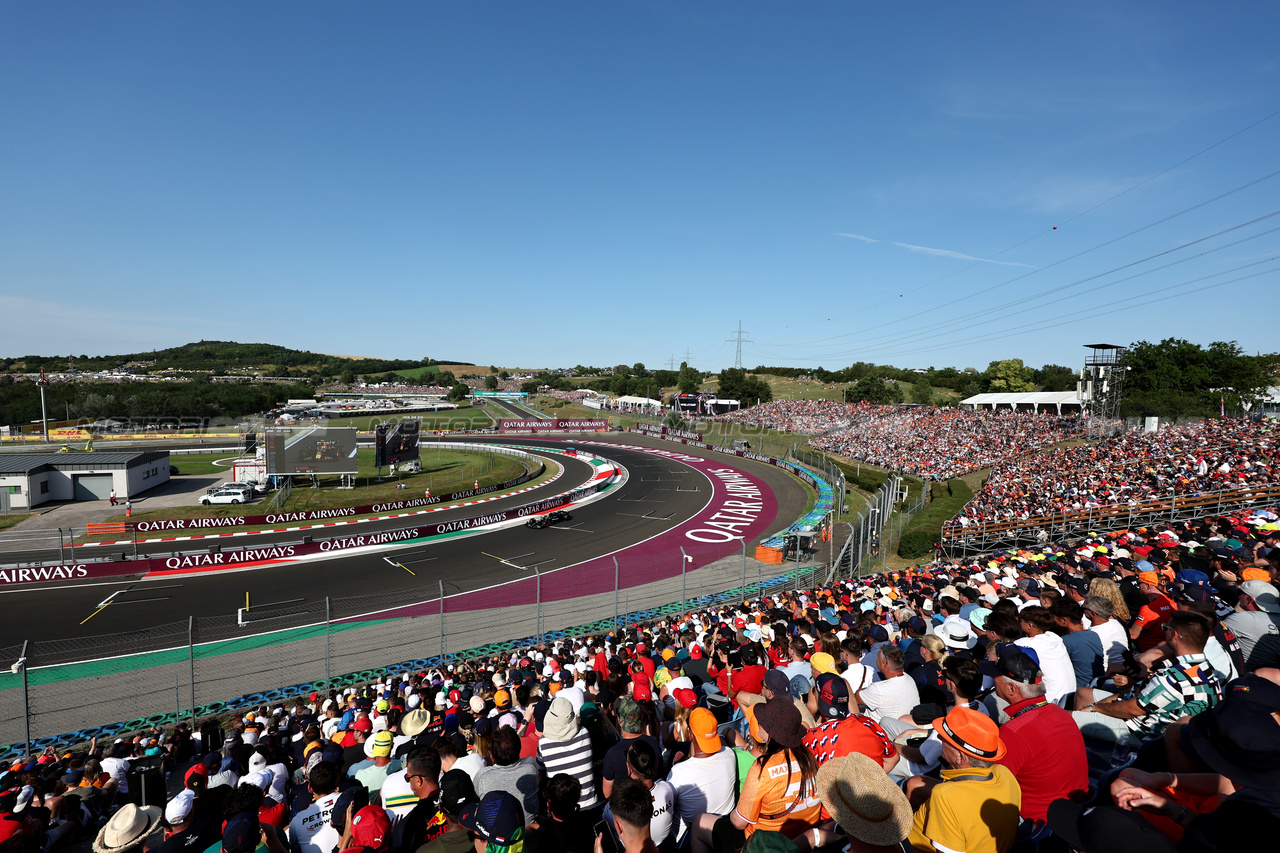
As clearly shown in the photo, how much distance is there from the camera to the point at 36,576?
2180 centimetres

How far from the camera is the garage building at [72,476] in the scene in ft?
114

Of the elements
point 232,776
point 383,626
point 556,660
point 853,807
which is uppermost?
point 853,807

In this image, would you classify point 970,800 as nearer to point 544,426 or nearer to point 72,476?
point 72,476

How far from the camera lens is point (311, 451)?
3759 centimetres

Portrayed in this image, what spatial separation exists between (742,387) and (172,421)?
321 feet

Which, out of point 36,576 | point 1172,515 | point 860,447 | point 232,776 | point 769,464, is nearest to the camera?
point 232,776

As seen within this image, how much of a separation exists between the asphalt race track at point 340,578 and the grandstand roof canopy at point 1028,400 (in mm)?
58154

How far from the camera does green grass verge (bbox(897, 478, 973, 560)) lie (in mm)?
23078

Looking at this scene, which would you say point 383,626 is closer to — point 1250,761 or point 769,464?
point 1250,761

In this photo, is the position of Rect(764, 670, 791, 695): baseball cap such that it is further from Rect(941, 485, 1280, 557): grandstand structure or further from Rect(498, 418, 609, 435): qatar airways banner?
Rect(498, 418, 609, 435): qatar airways banner

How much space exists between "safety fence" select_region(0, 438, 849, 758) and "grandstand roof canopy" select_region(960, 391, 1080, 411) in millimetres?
69656

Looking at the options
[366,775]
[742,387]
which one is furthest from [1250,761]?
[742,387]

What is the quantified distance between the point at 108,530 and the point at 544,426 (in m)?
60.0

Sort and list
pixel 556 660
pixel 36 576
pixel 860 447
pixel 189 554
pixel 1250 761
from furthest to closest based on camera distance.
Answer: pixel 860 447, pixel 189 554, pixel 36 576, pixel 556 660, pixel 1250 761
